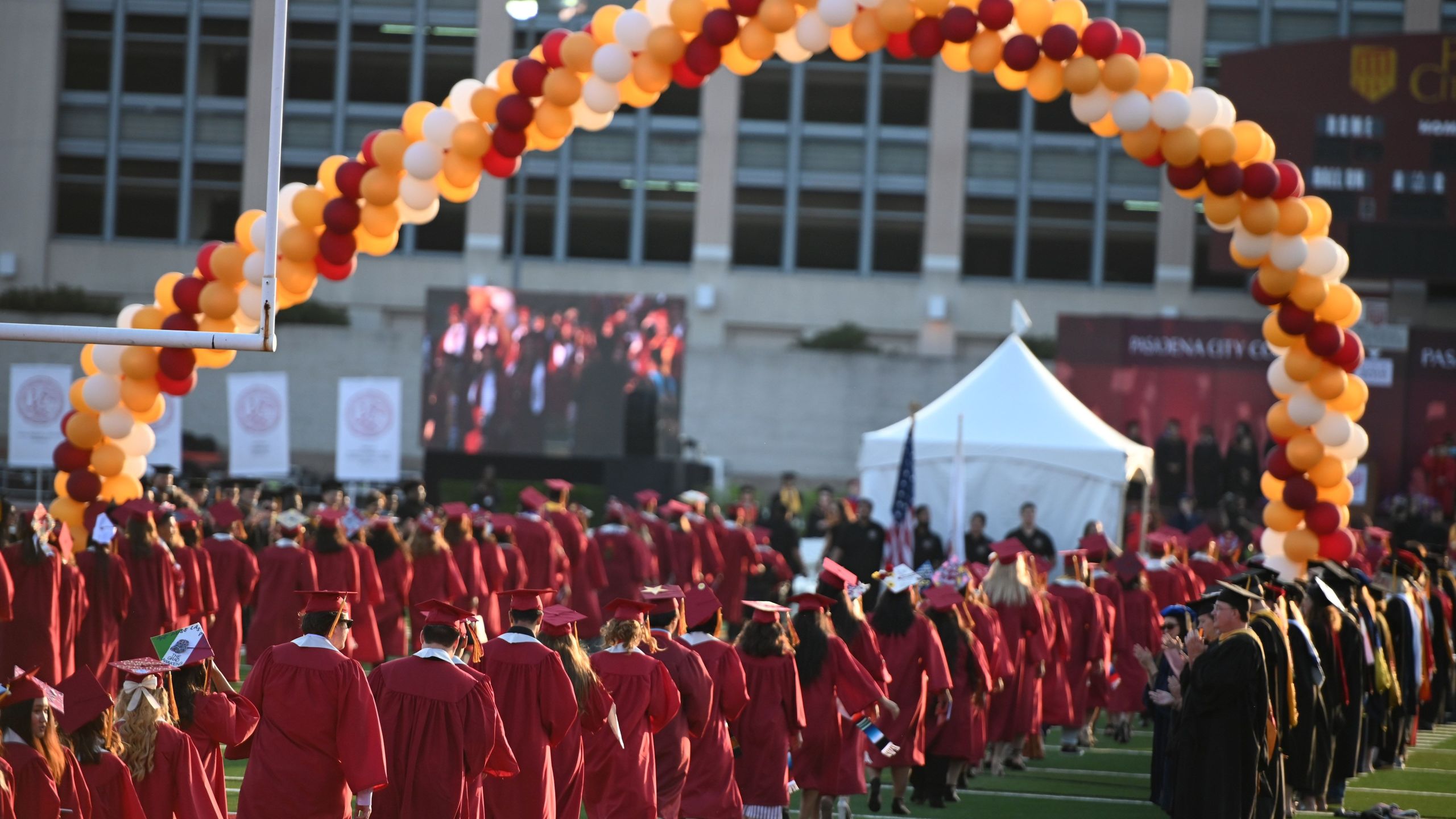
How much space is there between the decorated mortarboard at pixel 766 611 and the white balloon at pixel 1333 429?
653cm

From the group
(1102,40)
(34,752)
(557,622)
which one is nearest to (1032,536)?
(1102,40)

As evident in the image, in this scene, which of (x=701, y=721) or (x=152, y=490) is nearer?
(x=701, y=721)

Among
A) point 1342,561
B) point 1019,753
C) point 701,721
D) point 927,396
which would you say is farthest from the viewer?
point 927,396

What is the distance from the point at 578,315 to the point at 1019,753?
51.5 ft

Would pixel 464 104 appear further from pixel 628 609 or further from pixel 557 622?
pixel 557 622

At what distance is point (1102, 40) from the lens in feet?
43.4

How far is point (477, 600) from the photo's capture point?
15156mm

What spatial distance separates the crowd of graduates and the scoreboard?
884 cm

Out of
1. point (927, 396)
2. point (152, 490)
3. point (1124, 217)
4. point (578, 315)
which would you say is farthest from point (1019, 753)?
point (1124, 217)

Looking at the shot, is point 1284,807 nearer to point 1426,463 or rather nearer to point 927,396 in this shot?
point 1426,463

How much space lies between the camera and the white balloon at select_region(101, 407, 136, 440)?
1358 cm

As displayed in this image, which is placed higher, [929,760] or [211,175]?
[211,175]

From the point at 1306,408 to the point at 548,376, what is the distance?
15.1m

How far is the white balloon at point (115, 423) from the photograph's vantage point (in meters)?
13.6
